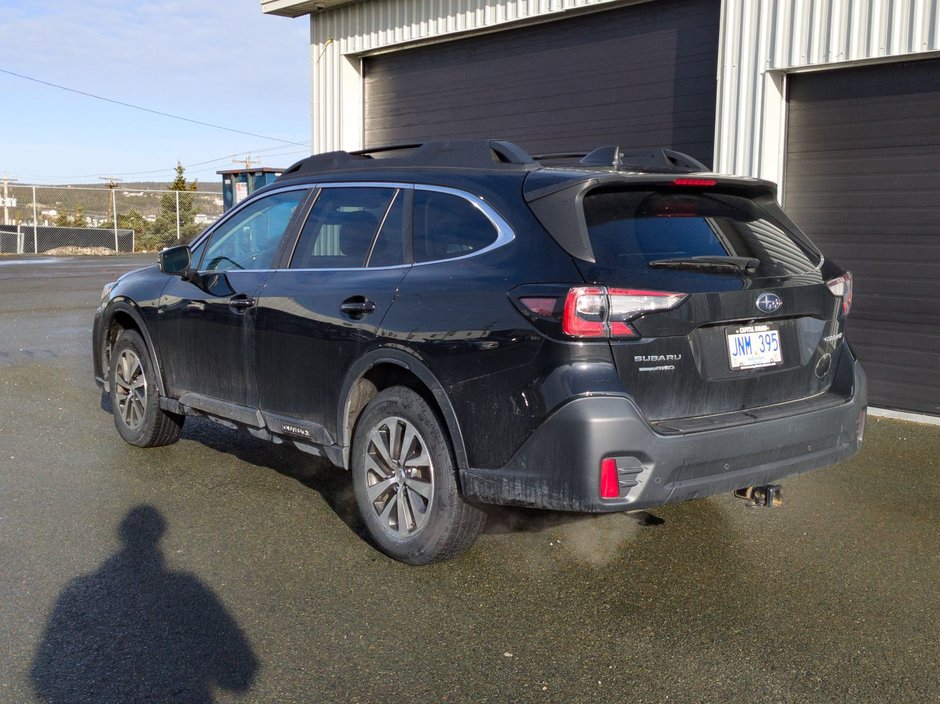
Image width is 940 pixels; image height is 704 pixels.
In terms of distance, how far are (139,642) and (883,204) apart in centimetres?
645

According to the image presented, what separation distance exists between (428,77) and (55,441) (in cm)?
645

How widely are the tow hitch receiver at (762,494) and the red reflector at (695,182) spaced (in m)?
1.32

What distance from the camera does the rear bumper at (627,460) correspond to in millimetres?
Result: 3727

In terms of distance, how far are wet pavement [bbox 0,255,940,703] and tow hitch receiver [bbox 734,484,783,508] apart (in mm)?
333

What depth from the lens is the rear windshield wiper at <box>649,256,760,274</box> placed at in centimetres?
397

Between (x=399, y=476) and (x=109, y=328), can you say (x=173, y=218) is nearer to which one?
(x=109, y=328)

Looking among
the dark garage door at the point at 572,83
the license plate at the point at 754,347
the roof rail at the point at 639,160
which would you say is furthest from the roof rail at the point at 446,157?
the dark garage door at the point at 572,83

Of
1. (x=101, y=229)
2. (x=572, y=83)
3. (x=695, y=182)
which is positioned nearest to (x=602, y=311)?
(x=695, y=182)

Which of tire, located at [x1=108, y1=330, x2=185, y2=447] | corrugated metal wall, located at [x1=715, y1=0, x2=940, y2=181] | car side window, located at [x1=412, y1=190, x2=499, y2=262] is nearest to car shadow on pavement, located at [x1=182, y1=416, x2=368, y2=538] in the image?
tire, located at [x1=108, y1=330, x2=185, y2=447]

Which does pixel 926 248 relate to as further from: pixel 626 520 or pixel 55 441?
pixel 55 441

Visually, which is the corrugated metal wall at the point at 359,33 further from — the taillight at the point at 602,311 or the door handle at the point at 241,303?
the taillight at the point at 602,311

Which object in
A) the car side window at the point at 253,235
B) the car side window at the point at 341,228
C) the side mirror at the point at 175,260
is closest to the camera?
the car side window at the point at 341,228

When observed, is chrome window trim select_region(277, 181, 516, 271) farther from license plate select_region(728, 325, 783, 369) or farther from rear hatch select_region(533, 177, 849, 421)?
license plate select_region(728, 325, 783, 369)

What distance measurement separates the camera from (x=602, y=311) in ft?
12.4
